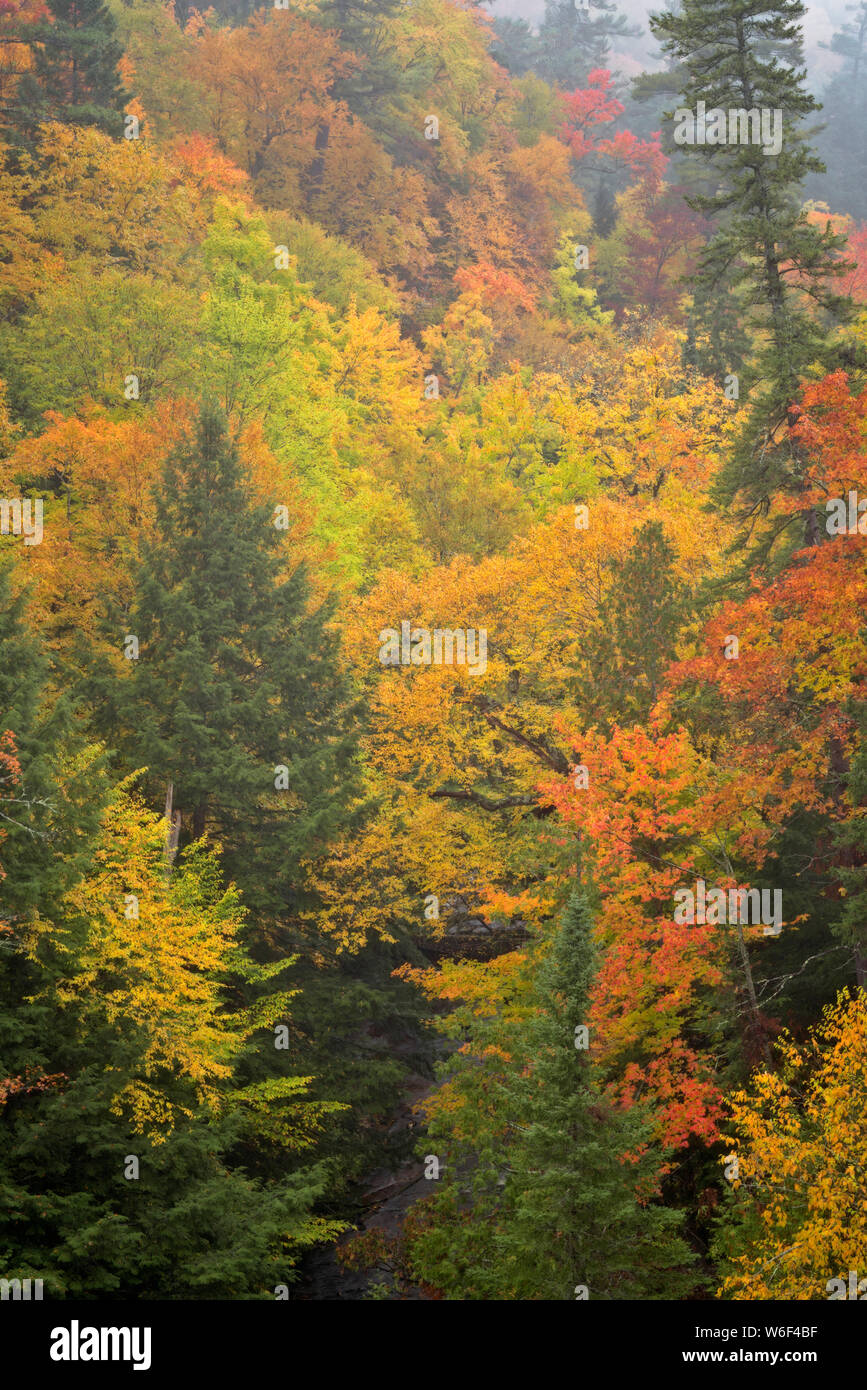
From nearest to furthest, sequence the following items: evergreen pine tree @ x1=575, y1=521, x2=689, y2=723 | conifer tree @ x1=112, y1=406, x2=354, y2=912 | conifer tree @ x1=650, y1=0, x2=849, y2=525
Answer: conifer tree @ x1=650, y1=0, x2=849, y2=525 < evergreen pine tree @ x1=575, y1=521, x2=689, y2=723 < conifer tree @ x1=112, y1=406, x2=354, y2=912

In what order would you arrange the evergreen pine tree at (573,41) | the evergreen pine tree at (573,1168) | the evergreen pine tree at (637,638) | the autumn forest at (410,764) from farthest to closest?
the evergreen pine tree at (573,41) < the evergreen pine tree at (637,638) < the autumn forest at (410,764) < the evergreen pine tree at (573,1168)

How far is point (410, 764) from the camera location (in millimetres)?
27172

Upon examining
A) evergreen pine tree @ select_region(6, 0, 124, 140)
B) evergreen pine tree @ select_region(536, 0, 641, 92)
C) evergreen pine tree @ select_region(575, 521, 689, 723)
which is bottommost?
evergreen pine tree @ select_region(575, 521, 689, 723)

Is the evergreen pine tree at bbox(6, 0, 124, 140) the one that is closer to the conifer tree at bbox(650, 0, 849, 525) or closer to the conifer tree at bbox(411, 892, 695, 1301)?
the conifer tree at bbox(650, 0, 849, 525)

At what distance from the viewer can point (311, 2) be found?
61312 mm

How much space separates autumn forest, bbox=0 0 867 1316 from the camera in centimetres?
1667

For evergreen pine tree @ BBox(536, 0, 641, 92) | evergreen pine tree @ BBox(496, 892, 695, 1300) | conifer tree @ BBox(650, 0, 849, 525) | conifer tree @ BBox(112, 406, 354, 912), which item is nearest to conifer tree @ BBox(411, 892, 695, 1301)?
evergreen pine tree @ BBox(496, 892, 695, 1300)

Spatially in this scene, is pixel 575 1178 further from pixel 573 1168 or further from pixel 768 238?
pixel 768 238

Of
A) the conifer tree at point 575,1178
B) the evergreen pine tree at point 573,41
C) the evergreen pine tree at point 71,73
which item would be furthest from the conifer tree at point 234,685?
the evergreen pine tree at point 573,41

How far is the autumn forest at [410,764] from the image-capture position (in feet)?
54.7

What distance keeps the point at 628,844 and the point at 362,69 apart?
154 feet

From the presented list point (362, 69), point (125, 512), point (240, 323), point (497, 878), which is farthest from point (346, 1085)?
point (362, 69)

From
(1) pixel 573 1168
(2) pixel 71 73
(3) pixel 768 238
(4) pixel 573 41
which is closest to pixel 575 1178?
(1) pixel 573 1168

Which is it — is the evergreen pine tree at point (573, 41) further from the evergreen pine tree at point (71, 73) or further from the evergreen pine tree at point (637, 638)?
the evergreen pine tree at point (637, 638)
